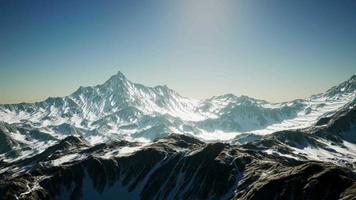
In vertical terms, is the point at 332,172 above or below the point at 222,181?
above

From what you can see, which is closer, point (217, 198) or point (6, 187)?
point (217, 198)

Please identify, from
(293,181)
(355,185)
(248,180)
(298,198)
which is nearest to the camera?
(355,185)

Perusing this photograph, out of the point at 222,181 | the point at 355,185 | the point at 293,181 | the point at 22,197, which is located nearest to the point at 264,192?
the point at 293,181

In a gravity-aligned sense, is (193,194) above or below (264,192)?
below

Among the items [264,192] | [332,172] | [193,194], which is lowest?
[193,194]

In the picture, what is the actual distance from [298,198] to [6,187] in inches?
6258

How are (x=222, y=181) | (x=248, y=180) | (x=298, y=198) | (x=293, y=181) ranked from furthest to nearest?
(x=222, y=181) → (x=248, y=180) → (x=293, y=181) → (x=298, y=198)

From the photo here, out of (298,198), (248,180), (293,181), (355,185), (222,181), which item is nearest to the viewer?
(355,185)

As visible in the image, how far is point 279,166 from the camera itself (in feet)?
588

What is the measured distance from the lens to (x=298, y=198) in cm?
12950

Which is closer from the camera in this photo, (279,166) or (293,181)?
(293,181)

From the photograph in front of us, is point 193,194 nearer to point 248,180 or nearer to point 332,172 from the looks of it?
point 248,180

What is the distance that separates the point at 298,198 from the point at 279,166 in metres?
50.4

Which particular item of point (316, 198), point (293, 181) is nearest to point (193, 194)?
point (293, 181)
